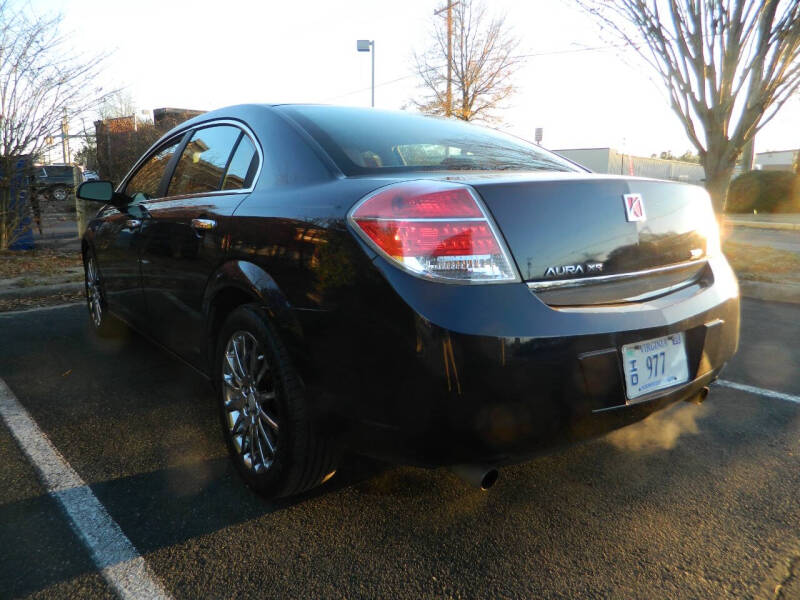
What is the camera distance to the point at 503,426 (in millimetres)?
1739

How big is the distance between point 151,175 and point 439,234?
104 inches

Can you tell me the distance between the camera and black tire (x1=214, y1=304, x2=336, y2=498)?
6.81ft

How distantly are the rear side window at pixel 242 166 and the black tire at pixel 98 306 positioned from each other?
212 cm

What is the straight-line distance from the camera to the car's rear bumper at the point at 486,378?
5.49 feet

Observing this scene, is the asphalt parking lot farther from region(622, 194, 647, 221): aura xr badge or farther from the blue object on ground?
the blue object on ground

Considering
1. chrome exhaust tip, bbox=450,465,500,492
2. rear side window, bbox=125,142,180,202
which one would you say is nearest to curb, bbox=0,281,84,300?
rear side window, bbox=125,142,180,202

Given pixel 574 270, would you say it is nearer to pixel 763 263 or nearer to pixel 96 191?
pixel 96 191

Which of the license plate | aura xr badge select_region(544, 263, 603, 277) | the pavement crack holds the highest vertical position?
aura xr badge select_region(544, 263, 603, 277)

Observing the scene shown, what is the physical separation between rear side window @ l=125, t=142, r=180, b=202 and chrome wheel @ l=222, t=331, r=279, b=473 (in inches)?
57.9

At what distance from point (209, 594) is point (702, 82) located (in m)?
8.55

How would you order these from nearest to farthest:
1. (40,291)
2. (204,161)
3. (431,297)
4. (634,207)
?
(431,297) → (634,207) → (204,161) → (40,291)

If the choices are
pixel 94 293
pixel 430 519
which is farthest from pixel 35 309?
pixel 430 519

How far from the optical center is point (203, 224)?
2.63m

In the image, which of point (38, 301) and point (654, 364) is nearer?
point (654, 364)
